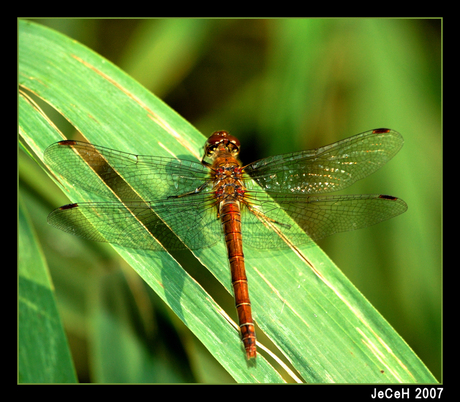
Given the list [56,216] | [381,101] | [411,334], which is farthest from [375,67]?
[56,216]

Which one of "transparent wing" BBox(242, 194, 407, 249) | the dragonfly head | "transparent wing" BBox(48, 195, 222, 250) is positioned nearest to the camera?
"transparent wing" BBox(48, 195, 222, 250)

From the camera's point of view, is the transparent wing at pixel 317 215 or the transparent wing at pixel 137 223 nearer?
the transparent wing at pixel 137 223

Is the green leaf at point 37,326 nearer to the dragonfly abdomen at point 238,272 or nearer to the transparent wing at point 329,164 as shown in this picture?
the dragonfly abdomen at point 238,272

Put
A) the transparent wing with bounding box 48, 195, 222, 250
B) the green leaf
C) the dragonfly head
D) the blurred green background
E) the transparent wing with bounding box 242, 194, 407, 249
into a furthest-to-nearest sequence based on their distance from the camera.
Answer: the dragonfly head
the blurred green background
the transparent wing with bounding box 242, 194, 407, 249
the transparent wing with bounding box 48, 195, 222, 250
the green leaf

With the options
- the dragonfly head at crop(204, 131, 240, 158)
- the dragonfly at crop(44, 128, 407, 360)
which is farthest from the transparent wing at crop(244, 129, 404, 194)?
the dragonfly head at crop(204, 131, 240, 158)

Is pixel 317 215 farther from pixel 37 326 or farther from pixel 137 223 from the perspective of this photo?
pixel 37 326

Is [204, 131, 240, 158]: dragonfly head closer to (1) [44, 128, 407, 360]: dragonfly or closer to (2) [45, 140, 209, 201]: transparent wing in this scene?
(1) [44, 128, 407, 360]: dragonfly

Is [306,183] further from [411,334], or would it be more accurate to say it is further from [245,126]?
[411,334]

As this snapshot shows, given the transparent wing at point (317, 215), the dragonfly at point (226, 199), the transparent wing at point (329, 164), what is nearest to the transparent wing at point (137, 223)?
the dragonfly at point (226, 199)
